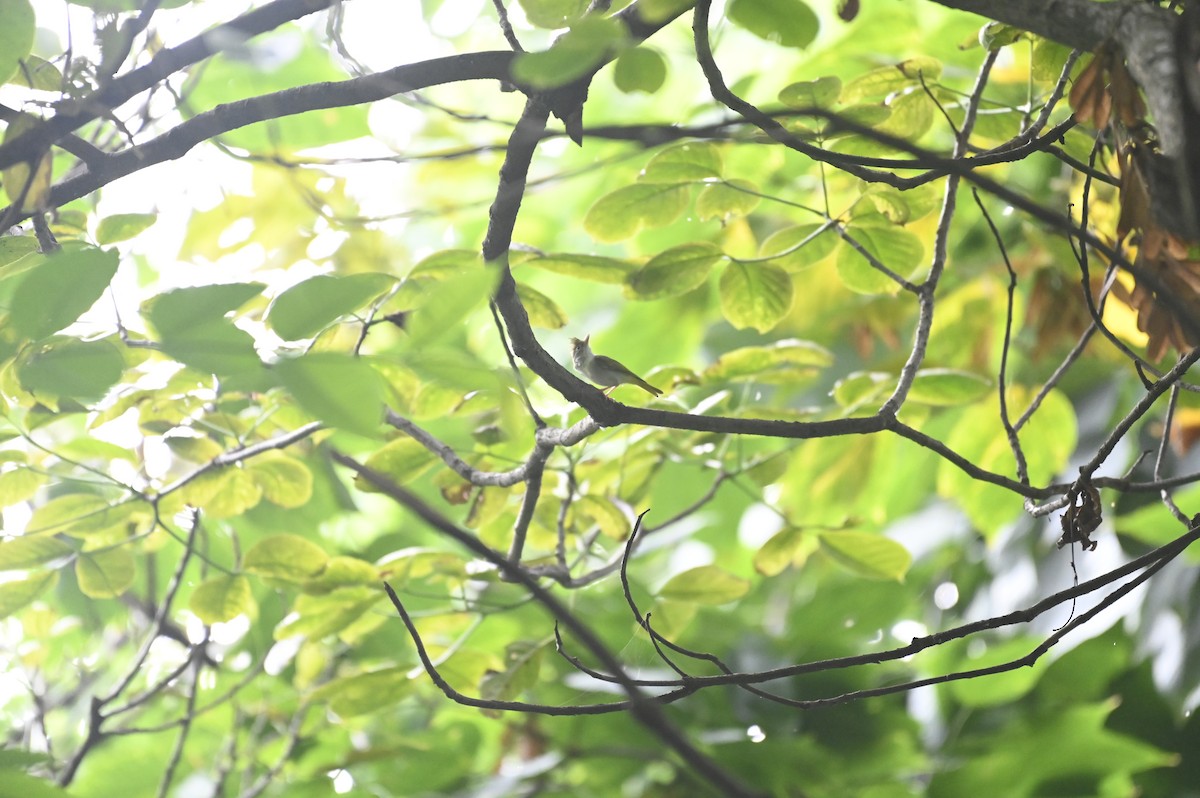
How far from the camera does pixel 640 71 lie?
56 centimetres

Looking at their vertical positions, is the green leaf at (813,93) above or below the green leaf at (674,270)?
above

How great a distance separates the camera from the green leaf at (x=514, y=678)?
0.70m

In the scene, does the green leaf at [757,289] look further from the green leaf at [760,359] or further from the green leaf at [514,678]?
the green leaf at [514,678]

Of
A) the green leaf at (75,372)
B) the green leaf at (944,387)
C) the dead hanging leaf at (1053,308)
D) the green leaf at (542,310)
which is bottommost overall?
the green leaf at (75,372)

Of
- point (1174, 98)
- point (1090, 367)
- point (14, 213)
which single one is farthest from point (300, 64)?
point (1090, 367)

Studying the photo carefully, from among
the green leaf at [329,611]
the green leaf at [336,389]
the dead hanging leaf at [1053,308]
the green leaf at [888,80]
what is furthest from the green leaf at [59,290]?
the dead hanging leaf at [1053,308]

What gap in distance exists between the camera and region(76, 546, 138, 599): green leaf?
76cm

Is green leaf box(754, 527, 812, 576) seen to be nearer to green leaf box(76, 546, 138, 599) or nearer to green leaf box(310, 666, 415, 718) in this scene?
green leaf box(310, 666, 415, 718)

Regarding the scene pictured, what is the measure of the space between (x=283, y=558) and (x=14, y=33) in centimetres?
41

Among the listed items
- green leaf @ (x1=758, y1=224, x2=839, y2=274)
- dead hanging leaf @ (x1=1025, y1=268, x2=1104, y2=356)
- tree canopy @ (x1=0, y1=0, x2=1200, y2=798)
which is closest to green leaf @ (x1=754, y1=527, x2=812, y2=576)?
tree canopy @ (x1=0, y1=0, x2=1200, y2=798)

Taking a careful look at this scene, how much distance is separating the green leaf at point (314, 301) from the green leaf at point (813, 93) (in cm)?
32

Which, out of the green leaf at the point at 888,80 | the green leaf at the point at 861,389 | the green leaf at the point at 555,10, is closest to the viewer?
the green leaf at the point at 555,10

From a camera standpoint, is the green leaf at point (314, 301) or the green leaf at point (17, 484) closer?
the green leaf at point (314, 301)

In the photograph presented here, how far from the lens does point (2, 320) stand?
498 mm
